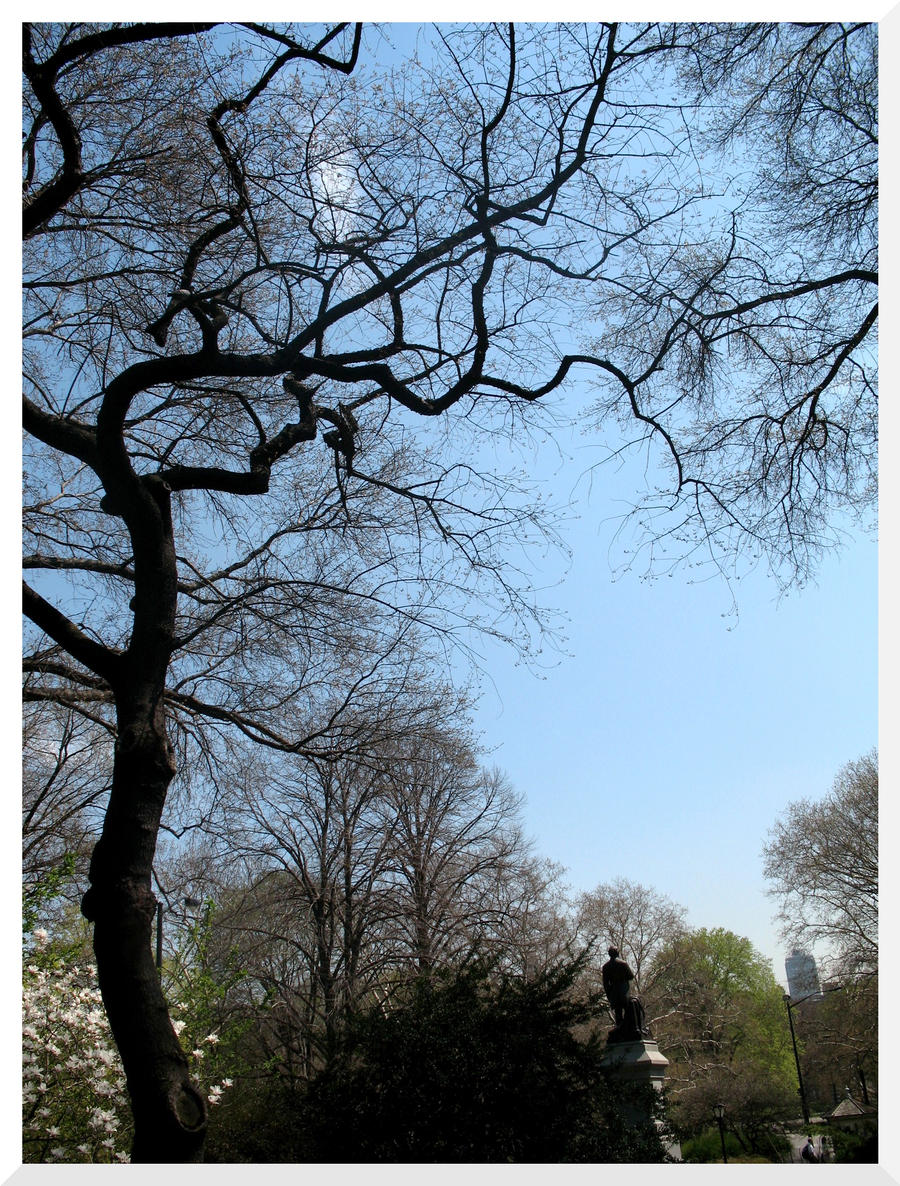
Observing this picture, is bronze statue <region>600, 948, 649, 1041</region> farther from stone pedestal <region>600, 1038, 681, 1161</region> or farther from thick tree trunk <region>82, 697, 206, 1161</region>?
thick tree trunk <region>82, 697, 206, 1161</region>

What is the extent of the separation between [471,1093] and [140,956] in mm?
2815


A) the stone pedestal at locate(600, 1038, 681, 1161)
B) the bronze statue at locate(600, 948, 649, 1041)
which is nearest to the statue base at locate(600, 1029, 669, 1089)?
the stone pedestal at locate(600, 1038, 681, 1161)

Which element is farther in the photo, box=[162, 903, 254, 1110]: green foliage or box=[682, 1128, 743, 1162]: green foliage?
box=[682, 1128, 743, 1162]: green foliage

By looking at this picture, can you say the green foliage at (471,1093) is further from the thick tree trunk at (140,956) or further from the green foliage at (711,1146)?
the green foliage at (711,1146)

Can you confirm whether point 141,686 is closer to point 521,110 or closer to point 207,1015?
point 521,110

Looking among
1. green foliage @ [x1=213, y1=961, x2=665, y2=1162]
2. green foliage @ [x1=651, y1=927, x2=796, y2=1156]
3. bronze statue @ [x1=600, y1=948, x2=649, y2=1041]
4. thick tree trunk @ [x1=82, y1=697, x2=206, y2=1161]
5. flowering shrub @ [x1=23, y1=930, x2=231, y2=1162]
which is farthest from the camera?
green foliage @ [x1=651, y1=927, x2=796, y2=1156]

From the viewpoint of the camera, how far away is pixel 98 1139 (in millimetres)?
6602

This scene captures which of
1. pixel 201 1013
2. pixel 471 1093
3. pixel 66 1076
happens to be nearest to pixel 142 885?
pixel 471 1093

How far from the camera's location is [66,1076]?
21.9 ft

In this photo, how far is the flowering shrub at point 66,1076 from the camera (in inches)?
246

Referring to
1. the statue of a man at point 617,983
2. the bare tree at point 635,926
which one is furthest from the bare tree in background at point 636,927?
the statue of a man at point 617,983

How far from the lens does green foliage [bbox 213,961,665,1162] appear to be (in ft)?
18.6

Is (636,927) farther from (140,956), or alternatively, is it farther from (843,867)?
(140,956)

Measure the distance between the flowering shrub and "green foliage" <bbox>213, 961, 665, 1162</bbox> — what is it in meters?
1.41
